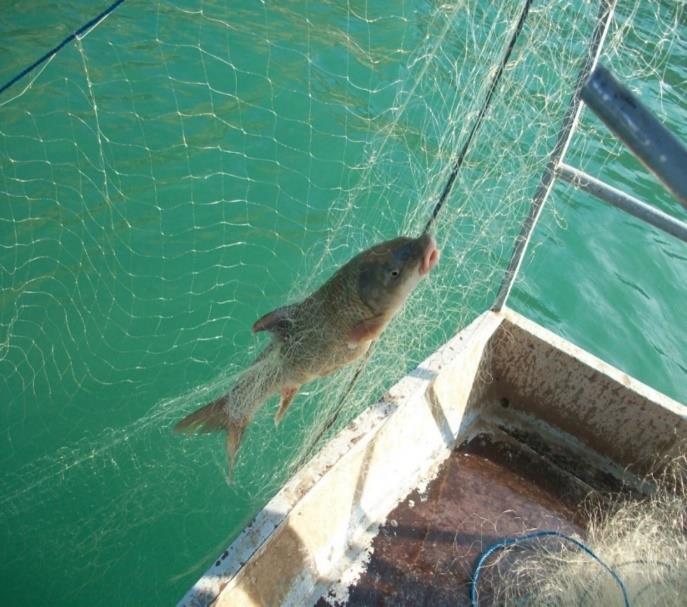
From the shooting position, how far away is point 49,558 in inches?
171

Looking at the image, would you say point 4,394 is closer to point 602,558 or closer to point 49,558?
point 49,558

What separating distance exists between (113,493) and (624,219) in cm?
777

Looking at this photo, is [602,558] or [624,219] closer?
[602,558]

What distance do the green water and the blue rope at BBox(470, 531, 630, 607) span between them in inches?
45.8

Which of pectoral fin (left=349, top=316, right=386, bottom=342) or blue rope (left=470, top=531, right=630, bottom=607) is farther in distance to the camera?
blue rope (left=470, top=531, right=630, bottom=607)

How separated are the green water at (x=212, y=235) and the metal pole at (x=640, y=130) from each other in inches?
82.2

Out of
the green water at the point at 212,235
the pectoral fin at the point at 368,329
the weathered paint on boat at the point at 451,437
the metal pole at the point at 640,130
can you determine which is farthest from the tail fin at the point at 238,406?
the metal pole at the point at 640,130

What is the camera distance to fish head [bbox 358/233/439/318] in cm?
258

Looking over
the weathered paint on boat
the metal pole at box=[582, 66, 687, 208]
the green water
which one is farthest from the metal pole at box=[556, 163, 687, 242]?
the metal pole at box=[582, 66, 687, 208]

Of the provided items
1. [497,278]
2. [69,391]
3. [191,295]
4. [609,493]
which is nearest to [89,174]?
[191,295]

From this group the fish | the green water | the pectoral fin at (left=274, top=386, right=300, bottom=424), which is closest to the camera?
the fish

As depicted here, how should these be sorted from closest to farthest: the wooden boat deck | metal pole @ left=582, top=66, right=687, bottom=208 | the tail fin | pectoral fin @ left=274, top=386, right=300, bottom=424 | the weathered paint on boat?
metal pole @ left=582, top=66, right=687, bottom=208 → the weathered paint on boat → the tail fin → pectoral fin @ left=274, top=386, right=300, bottom=424 → the wooden boat deck

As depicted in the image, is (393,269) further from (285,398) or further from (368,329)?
(285,398)

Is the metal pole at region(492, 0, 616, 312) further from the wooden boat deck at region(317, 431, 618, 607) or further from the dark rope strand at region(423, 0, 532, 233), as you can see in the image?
the wooden boat deck at region(317, 431, 618, 607)
